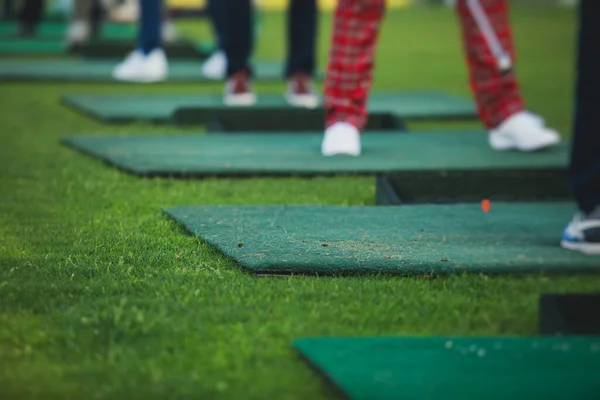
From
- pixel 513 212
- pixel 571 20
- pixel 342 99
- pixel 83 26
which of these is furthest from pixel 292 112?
pixel 571 20

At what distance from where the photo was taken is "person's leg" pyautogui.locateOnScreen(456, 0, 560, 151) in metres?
4.17

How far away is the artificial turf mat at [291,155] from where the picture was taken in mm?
3723

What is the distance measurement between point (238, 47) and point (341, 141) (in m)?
1.70

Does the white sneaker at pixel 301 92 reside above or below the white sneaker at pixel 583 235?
below

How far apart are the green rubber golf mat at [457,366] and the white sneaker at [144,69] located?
17.0 feet

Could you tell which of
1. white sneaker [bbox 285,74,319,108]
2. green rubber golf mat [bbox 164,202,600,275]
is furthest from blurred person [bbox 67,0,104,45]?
green rubber golf mat [bbox 164,202,600,275]

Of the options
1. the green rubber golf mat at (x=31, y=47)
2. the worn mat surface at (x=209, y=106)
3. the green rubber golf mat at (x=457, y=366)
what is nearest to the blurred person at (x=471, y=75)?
the worn mat surface at (x=209, y=106)

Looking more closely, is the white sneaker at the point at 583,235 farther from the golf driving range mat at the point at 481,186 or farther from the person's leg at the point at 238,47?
the person's leg at the point at 238,47

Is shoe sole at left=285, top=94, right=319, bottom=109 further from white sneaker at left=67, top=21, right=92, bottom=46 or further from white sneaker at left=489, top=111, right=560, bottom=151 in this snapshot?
white sneaker at left=67, top=21, right=92, bottom=46

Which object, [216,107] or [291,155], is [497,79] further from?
[216,107]

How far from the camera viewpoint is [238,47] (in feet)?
18.4

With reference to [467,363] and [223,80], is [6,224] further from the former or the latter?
[223,80]

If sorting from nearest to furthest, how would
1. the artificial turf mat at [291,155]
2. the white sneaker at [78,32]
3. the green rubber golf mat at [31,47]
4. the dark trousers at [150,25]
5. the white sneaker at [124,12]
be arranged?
the artificial turf mat at [291,155] < the dark trousers at [150,25] < the green rubber golf mat at [31,47] < the white sneaker at [78,32] < the white sneaker at [124,12]

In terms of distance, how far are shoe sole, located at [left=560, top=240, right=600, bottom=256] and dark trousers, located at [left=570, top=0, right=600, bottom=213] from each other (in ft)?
0.23
